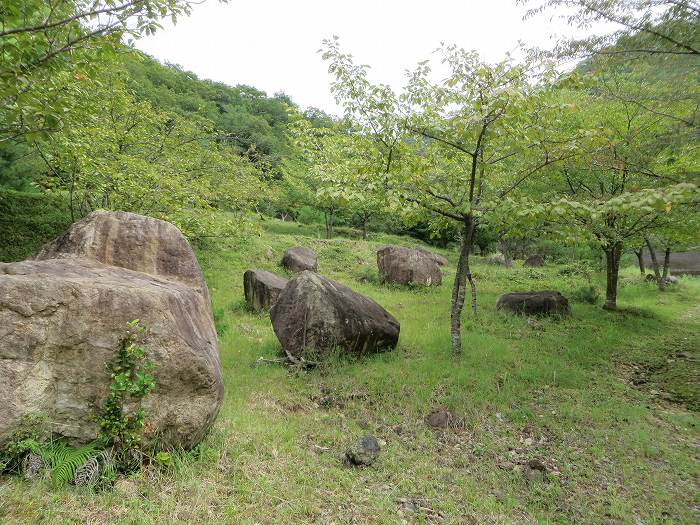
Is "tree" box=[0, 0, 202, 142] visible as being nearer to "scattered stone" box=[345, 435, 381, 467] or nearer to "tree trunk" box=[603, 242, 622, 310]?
"scattered stone" box=[345, 435, 381, 467]

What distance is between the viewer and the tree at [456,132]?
7.20 metres

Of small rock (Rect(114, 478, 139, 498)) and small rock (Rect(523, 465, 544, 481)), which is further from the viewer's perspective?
small rock (Rect(523, 465, 544, 481))

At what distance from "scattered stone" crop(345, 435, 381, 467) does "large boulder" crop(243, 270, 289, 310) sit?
696 centimetres

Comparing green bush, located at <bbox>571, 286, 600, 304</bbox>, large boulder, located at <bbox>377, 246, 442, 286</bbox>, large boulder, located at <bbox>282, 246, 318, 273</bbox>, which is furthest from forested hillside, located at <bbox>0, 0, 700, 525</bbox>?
large boulder, located at <bbox>282, 246, 318, 273</bbox>

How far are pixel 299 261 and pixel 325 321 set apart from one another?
9688mm

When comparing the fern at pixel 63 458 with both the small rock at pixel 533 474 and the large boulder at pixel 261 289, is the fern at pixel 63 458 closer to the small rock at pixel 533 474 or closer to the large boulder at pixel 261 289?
the small rock at pixel 533 474

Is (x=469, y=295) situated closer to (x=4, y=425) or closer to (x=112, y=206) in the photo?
(x=112, y=206)

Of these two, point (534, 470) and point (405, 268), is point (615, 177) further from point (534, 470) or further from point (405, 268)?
point (534, 470)

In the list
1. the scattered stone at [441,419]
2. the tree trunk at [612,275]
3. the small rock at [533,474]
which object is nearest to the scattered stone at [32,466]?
the scattered stone at [441,419]

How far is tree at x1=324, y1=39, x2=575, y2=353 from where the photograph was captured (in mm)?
7195

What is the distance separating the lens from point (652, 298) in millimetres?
18406

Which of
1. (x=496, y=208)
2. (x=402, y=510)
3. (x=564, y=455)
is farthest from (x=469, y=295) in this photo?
(x=402, y=510)

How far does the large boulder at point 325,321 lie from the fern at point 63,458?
16.5 feet

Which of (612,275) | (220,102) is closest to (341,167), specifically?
(612,275)
